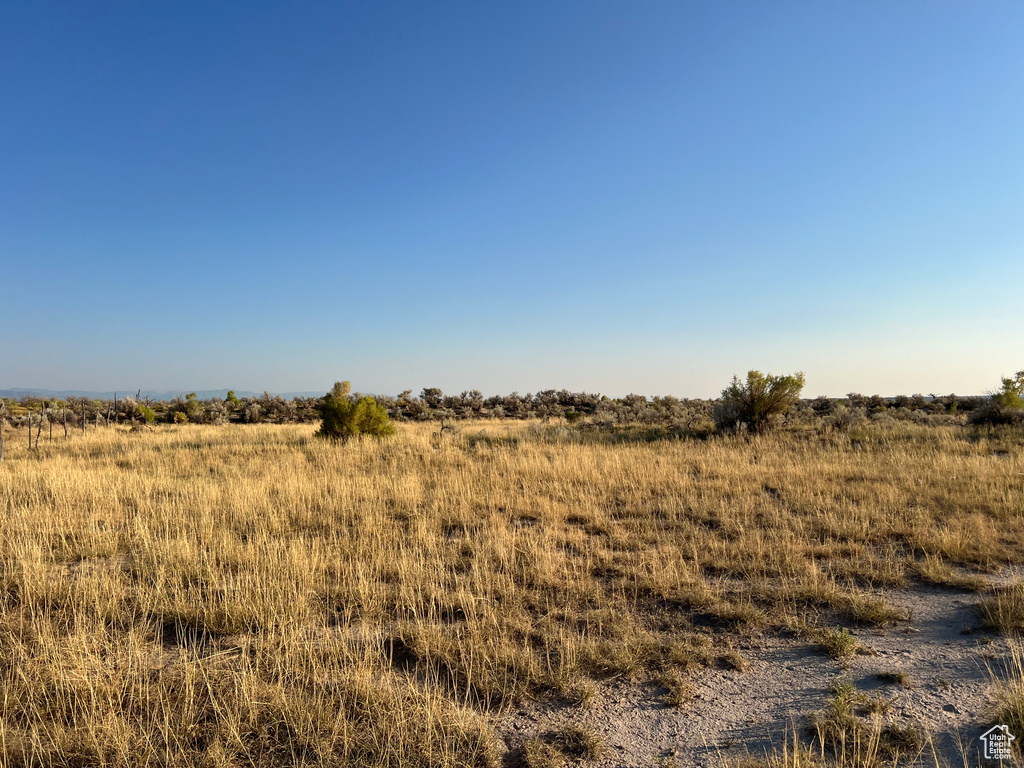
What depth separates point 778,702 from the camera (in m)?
3.18

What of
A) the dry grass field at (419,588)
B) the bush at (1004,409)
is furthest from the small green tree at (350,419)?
the bush at (1004,409)

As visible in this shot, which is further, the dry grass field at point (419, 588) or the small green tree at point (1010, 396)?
the small green tree at point (1010, 396)

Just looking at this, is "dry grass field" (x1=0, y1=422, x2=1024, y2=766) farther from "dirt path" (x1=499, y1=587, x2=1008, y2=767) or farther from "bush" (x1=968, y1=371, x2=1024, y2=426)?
"bush" (x1=968, y1=371, x2=1024, y2=426)

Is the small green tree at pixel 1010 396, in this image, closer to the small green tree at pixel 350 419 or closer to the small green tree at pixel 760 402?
the small green tree at pixel 760 402

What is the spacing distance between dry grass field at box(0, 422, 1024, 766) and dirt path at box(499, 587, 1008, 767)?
0.15m

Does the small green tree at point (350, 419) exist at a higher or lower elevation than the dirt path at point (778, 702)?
higher

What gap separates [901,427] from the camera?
15320 millimetres

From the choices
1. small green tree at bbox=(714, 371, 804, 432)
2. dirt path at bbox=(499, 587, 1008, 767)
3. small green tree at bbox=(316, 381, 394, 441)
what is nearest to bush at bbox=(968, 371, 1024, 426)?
small green tree at bbox=(714, 371, 804, 432)

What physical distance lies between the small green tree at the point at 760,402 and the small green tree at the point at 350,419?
1255cm

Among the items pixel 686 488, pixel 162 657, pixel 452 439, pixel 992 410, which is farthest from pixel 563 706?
pixel 992 410

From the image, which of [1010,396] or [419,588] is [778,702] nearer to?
[419,588]

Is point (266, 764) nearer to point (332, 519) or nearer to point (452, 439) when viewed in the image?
point (332, 519)

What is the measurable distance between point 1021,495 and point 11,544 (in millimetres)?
15000

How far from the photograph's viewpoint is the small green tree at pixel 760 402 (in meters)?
16.1
